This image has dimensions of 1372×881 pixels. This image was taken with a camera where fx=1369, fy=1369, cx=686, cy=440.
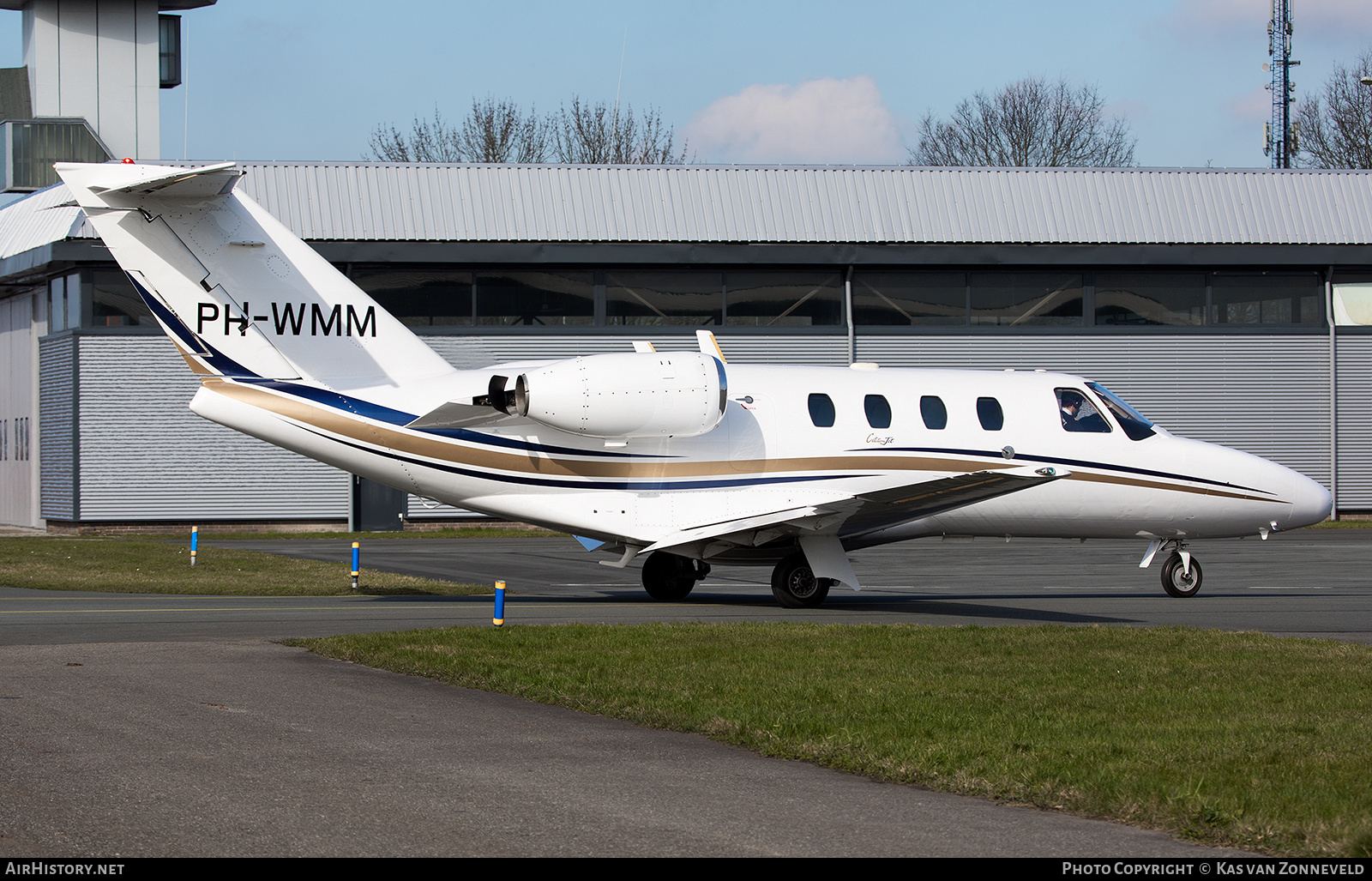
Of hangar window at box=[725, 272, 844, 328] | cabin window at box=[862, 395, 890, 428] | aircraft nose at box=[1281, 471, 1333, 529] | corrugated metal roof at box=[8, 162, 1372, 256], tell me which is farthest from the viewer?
hangar window at box=[725, 272, 844, 328]

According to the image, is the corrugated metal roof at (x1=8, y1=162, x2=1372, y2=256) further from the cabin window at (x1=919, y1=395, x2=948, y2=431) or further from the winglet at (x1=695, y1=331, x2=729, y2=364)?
the cabin window at (x1=919, y1=395, x2=948, y2=431)

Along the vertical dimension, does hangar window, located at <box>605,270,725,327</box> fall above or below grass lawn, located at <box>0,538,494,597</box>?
above

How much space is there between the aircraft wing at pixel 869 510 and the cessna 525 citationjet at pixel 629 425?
0.13ft

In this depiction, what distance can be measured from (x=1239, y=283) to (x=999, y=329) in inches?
293

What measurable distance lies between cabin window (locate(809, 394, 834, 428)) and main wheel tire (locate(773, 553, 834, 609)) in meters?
1.84

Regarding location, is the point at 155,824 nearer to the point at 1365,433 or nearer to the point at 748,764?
the point at 748,764

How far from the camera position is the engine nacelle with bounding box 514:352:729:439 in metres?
17.1

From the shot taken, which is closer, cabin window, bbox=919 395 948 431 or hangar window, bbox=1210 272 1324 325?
cabin window, bbox=919 395 948 431

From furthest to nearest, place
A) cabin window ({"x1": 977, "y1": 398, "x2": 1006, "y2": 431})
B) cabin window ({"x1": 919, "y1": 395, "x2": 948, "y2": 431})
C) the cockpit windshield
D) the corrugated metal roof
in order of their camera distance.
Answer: the corrugated metal roof → the cockpit windshield → cabin window ({"x1": 977, "y1": 398, "x2": 1006, "y2": 431}) → cabin window ({"x1": 919, "y1": 395, "x2": 948, "y2": 431})

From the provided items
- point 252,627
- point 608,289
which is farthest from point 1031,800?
point 608,289

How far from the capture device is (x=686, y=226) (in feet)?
125

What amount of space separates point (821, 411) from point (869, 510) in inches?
65.8

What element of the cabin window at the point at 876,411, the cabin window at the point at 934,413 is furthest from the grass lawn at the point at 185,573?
the cabin window at the point at 934,413

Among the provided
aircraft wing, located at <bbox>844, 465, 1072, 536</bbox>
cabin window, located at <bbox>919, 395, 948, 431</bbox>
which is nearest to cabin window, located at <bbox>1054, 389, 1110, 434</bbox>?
aircraft wing, located at <bbox>844, 465, 1072, 536</bbox>
